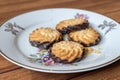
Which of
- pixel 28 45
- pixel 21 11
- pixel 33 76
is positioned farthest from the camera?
pixel 21 11

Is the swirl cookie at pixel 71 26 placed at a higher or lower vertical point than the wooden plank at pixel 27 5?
lower

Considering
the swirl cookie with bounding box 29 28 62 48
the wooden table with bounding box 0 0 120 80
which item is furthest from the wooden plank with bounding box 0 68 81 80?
the swirl cookie with bounding box 29 28 62 48

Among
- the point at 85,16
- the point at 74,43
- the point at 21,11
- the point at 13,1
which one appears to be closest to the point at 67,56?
the point at 74,43

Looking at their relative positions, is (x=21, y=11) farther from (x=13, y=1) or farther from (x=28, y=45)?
(x=28, y=45)

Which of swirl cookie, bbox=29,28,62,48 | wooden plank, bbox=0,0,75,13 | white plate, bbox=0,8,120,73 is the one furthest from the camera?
wooden plank, bbox=0,0,75,13

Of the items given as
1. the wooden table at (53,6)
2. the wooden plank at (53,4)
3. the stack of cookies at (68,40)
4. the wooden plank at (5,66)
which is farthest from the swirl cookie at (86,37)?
the wooden plank at (53,4)

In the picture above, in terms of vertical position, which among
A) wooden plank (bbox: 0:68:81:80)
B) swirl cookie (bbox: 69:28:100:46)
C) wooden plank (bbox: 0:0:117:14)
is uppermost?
wooden plank (bbox: 0:0:117:14)

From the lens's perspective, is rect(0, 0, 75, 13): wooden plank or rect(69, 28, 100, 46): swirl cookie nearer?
rect(69, 28, 100, 46): swirl cookie

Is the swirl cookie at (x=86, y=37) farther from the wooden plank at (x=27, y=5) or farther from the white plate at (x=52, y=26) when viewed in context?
the wooden plank at (x=27, y=5)

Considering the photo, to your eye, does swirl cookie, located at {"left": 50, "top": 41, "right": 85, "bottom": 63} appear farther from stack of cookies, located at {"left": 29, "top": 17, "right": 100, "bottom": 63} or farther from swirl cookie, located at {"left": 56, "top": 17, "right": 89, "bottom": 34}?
swirl cookie, located at {"left": 56, "top": 17, "right": 89, "bottom": 34}
